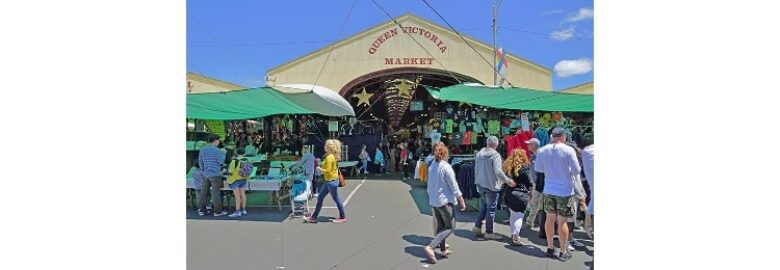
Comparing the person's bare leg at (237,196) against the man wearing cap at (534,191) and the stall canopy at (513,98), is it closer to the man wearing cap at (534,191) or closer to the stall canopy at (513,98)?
the stall canopy at (513,98)

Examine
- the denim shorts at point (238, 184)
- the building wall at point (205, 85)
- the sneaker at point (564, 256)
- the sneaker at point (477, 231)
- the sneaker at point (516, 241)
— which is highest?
the building wall at point (205, 85)

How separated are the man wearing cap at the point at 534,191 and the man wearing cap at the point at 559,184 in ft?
0.16

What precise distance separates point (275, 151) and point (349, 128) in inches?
18.0

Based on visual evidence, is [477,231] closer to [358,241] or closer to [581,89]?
[358,241]

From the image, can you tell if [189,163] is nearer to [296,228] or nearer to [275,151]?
[275,151]

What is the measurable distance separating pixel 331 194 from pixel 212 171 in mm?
706

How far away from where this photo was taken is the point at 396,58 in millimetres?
2189

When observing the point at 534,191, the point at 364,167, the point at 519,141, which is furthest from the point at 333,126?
the point at 534,191

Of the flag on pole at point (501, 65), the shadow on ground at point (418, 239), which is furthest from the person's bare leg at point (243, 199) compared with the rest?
the flag on pole at point (501, 65)

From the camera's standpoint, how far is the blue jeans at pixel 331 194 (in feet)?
6.57

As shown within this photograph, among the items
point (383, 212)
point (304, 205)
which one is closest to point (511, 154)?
point (383, 212)

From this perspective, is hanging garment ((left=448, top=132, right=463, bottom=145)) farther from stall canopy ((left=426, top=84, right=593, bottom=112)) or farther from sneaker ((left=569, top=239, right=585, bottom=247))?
sneaker ((left=569, top=239, right=585, bottom=247))

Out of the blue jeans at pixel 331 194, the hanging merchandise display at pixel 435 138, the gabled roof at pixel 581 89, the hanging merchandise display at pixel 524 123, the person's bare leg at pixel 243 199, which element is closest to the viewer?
the gabled roof at pixel 581 89

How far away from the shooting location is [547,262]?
1905 millimetres
